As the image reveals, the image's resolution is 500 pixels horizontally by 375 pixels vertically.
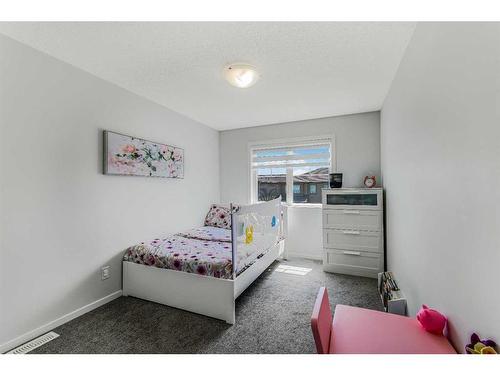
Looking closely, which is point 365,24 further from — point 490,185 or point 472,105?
point 490,185

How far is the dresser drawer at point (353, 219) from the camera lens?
9.09 ft

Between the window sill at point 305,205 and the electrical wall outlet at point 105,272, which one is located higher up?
the window sill at point 305,205

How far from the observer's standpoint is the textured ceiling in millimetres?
1516

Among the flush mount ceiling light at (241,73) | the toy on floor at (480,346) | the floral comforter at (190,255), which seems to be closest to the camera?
the toy on floor at (480,346)

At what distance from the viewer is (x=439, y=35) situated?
3.60ft

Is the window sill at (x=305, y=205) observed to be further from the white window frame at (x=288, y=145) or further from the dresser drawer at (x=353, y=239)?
the dresser drawer at (x=353, y=239)

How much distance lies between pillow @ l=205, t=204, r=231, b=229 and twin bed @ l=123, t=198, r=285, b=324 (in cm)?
73

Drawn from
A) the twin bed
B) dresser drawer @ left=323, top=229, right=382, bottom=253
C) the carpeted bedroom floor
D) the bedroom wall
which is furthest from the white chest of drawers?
the bedroom wall

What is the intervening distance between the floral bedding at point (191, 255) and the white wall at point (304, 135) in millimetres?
1360

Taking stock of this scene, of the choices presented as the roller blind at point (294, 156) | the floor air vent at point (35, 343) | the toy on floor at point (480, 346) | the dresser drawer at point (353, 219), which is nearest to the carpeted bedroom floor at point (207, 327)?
the floor air vent at point (35, 343)

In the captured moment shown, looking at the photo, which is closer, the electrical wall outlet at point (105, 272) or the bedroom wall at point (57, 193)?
the bedroom wall at point (57, 193)

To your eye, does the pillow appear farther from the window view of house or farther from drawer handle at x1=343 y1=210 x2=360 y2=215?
drawer handle at x1=343 y1=210 x2=360 y2=215

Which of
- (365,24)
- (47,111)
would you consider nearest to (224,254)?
(47,111)

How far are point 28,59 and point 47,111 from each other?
376mm
